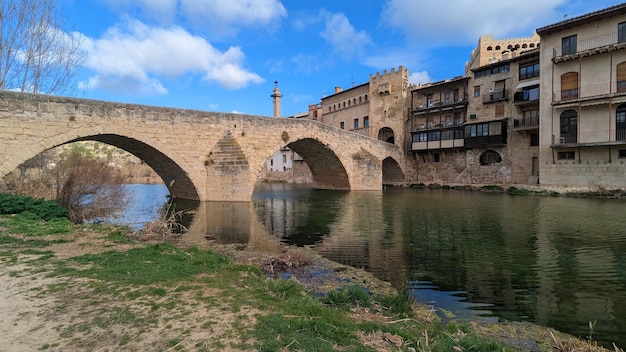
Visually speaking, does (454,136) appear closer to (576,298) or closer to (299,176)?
(299,176)

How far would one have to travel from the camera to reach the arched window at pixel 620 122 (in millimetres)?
22797

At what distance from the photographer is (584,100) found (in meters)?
23.4

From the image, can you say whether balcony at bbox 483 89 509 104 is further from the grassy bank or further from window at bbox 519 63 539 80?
the grassy bank

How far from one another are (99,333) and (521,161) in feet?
108

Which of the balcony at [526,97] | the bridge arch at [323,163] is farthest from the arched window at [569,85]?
the bridge arch at [323,163]

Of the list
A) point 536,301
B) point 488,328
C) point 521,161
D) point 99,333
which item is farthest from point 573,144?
point 99,333

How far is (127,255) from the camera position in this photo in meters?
6.60

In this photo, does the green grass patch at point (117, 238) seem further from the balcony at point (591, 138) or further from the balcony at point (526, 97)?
the balcony at point (526, 97)

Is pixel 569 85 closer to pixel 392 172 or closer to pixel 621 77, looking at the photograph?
pixel 621 77

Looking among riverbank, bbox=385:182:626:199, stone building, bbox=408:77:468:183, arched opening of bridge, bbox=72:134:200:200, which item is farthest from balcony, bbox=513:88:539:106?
arched opening of bridge, bbox=72:134:200:200

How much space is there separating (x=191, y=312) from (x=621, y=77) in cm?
2914

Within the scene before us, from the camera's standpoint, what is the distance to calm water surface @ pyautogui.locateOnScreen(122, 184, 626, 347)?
5.34m

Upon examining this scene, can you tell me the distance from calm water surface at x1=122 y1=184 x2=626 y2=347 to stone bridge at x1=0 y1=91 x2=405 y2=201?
327cm

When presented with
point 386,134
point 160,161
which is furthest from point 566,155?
point 160,161
